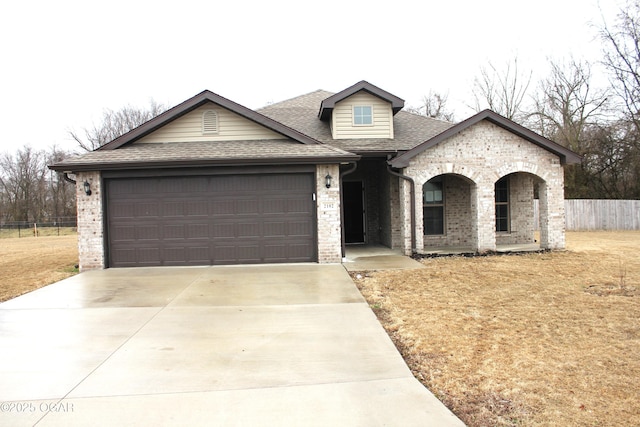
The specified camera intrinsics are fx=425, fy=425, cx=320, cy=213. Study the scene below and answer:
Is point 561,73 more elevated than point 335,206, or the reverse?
point 561,73

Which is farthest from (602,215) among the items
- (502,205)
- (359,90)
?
(359,90)

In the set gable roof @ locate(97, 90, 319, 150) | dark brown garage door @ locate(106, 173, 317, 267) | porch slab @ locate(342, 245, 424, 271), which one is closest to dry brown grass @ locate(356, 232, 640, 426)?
porch slab @ locate(342, 245, 424, 271)

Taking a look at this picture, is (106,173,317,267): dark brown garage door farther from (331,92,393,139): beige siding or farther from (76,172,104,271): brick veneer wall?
(331,92,393,139): beige siding

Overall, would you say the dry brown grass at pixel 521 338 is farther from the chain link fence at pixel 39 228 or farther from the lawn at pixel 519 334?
the chain link fence at pixel 39 228

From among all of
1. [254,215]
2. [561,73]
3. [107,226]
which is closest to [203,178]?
[254,215]

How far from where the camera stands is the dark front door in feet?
50.5

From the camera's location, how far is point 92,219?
35.4 feet

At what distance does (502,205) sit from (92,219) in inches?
491

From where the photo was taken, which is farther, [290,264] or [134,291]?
[290,264]

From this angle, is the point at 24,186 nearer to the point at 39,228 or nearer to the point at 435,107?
the point at 39,228

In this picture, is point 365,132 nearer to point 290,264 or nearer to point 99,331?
point 290,264

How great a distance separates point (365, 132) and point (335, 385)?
1066 cm

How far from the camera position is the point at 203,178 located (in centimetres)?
1097

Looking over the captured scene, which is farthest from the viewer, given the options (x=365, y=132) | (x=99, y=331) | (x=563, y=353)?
(x=365, y=132)
